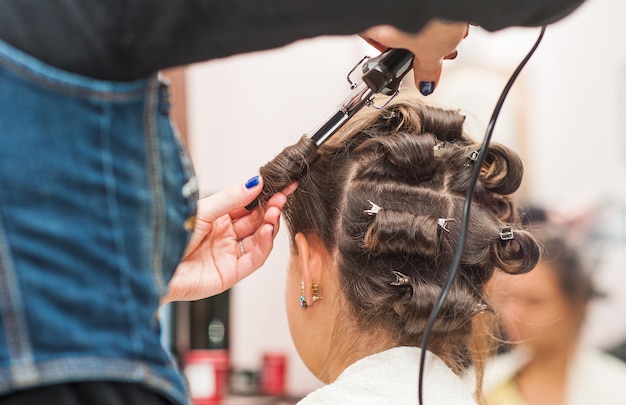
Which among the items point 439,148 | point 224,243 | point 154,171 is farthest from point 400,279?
point 154,171

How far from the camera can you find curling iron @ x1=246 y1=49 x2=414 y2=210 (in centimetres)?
94

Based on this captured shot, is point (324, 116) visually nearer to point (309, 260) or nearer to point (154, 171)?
point (309, 260)

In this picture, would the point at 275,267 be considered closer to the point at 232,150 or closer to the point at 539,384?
the point at 232,150

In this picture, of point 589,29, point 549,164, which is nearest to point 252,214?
point 549,164

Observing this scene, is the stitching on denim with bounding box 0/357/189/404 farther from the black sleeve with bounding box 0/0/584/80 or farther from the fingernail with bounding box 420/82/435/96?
the fingernail with bounding box 420/82/435/96

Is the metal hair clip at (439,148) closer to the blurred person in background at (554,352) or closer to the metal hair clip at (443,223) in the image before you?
the metal hair clip at (443,223)

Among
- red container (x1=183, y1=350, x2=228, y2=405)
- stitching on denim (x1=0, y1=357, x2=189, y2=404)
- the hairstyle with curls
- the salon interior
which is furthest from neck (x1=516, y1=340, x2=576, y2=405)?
stitching on denim (x1=0, y1=357, x2=189, y2=404)

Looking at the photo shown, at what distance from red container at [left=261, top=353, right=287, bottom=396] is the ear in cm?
136

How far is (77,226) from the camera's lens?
0.63 m

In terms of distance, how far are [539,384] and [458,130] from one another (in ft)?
4.72

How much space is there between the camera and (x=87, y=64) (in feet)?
2.03

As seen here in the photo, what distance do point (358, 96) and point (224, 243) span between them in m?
0.40

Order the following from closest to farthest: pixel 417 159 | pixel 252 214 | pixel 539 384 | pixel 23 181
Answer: pixel 23 181, pixel 417 159, pixel 252 214, pixel 539 384

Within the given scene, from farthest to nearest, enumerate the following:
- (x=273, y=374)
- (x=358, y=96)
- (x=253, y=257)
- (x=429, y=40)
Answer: (x=273, y=374) → (x=253, y=257) → (x=358, y=96) → (x=429, y=40)
